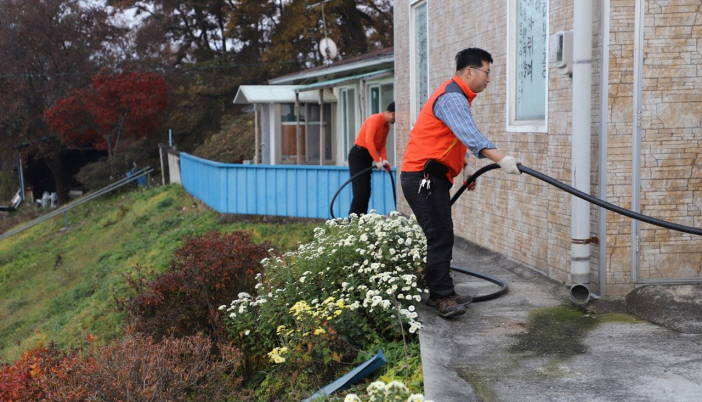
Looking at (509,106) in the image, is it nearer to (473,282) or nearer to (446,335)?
(473,282)

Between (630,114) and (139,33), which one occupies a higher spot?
(139,33)

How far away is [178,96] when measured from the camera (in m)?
38.1

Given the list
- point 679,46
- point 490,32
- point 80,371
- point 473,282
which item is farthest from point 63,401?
point 490,32

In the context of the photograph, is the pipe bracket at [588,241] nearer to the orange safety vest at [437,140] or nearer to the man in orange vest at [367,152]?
the orange safety vest at [437,140]

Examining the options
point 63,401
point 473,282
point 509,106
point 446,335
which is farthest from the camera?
point 509,106

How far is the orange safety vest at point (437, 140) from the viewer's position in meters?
6.24

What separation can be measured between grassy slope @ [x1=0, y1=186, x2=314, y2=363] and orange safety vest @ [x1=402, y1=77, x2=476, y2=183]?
6.55m

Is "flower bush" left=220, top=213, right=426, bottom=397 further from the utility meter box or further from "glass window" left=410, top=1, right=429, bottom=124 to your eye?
"glass window" left=410, top=1, right=429, bottom=124

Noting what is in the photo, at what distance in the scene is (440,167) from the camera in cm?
634

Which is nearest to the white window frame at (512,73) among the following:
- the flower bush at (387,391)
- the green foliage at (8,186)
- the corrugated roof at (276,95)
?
the flower bush at (387,391)

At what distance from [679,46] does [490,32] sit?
285 centimetres

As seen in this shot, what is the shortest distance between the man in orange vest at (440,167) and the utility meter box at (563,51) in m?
0.76

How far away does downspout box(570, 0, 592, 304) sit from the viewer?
21.0 feet

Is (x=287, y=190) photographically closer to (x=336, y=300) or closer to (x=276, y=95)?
(x=276, y=95)
